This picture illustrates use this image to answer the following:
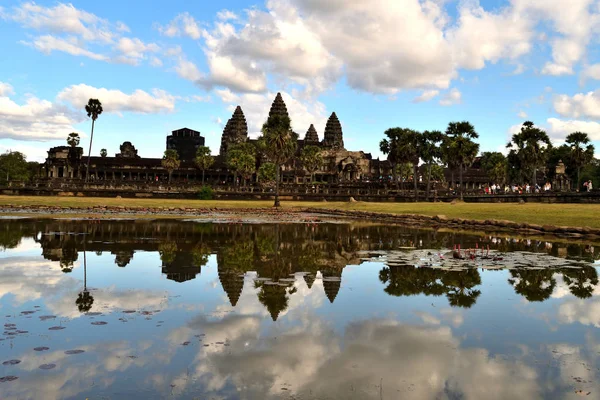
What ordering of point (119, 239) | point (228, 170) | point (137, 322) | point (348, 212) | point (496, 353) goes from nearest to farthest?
point (496, 353)
point (137, 322)
point (119, 239)
point (348, 212)
point (228, 170)

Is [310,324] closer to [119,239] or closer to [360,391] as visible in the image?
[360,391]

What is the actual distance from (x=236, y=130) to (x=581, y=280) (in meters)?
164

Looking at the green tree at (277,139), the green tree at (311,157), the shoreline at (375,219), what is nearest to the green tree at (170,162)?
the green tree at (311,157)

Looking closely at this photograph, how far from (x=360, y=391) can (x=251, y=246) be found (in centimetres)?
1485

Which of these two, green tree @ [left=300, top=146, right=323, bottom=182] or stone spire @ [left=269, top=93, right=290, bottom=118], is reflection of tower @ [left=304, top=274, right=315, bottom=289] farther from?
stone spire @ [left=269, top=93, right=290, bottom=118]

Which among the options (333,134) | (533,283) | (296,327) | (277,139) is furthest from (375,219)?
(333,134)

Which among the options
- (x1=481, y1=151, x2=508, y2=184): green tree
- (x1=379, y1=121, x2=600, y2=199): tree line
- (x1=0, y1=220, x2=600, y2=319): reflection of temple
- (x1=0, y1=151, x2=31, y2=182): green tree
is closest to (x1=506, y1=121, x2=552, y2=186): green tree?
(x1=379, y1=121, x2=600, y2=199): tree line

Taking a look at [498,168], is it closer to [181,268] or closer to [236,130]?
[236,130]

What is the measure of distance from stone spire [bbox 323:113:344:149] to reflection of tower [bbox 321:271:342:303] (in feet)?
Answer: 545

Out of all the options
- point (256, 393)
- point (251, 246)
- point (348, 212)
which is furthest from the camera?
point (348, 212)

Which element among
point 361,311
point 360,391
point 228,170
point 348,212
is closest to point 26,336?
point 360,391

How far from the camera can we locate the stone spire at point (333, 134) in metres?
181

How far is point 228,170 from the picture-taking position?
138 meters

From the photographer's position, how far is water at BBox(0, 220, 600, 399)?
6.12 meters
